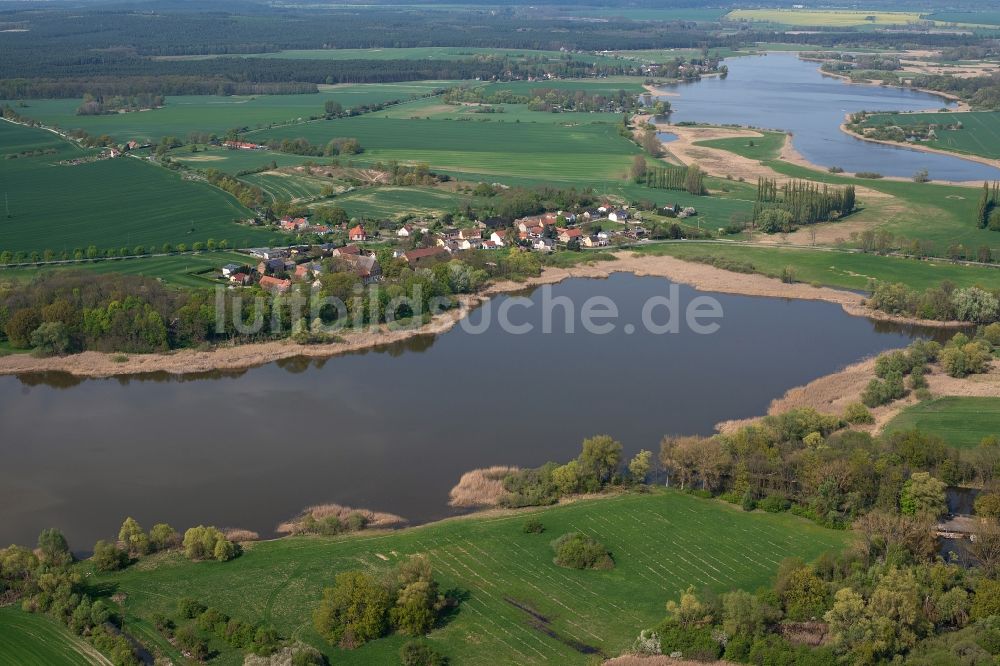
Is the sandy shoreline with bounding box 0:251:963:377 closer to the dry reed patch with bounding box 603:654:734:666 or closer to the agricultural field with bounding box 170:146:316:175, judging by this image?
the dry reed patch with bounding box 603:654:734:666

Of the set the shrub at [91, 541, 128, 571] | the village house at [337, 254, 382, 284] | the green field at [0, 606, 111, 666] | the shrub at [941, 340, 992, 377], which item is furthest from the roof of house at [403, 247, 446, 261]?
the green field at [0, 606, 111, 666]

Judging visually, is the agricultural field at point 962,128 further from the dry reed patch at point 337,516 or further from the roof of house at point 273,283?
the dry reed patch at point 337,516

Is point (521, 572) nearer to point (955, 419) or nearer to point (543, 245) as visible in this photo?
point (955, 419)

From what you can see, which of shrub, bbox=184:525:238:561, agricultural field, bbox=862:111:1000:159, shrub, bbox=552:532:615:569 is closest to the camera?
shrub, bbox=552:532:615:569

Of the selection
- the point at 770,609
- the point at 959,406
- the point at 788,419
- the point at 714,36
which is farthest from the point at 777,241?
the point at 714,36

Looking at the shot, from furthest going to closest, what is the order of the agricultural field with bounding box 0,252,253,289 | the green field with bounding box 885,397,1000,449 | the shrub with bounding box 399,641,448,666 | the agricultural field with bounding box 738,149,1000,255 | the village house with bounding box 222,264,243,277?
1. the agricultural field with bounding box 738,149,1000,255
2. the village house with bounding box 222,264,243,277
3. the agricultural field with bounding box 0,252,253,289
4. the green field with bounding box 885,397,1000,449
5. the shrub with bounding box 399,641,448,666

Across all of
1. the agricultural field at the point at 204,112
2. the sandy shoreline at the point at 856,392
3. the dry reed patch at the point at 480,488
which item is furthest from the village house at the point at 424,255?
the agricultural field at the point at 204,112
